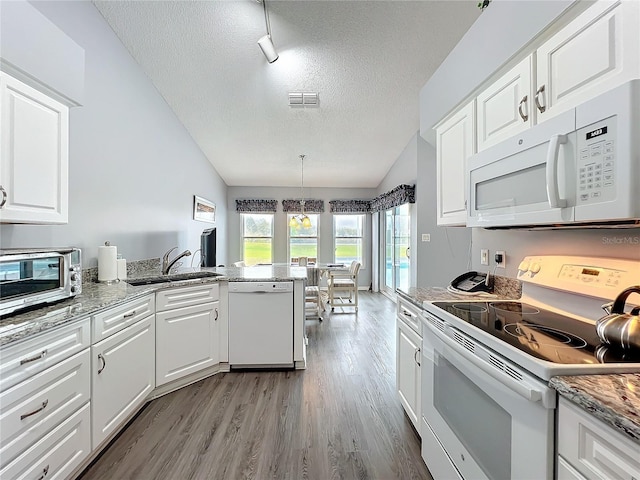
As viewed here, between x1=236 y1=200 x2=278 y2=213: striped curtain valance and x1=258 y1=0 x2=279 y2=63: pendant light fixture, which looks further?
x1=236 y1=200 x2=278 y2=213: striped curtain valance

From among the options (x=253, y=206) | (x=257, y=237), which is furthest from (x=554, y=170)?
(x=257, y=237)

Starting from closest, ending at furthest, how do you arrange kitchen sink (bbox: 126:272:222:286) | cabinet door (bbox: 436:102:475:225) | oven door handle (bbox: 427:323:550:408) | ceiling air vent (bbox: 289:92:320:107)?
oven door handle (bbox: 427:323:550:408), cabinet door (bbox: 436:102:475:225), kitchen sink (bbox: 126:272:222:286), ceiling air vent (bbox: 289:92:320:107)

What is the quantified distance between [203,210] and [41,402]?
4.18 meters

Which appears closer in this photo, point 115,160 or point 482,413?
point 482,413

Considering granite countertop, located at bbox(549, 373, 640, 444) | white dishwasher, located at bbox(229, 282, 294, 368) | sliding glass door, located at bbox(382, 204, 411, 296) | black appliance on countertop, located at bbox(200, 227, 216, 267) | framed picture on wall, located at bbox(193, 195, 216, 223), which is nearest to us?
granite countertop, located at bbox(549, 373, 640, 444)

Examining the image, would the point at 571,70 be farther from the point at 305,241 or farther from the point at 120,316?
the point at 305,241

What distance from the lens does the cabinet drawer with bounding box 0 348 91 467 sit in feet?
3.64

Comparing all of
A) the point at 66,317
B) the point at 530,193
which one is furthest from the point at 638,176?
the point at 66,317

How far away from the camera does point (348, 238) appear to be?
731 centimetres

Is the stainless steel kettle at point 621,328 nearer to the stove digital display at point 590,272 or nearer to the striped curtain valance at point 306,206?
the stove digital display at point 590,272

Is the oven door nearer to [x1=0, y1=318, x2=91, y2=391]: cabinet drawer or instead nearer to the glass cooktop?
the glass cooktop

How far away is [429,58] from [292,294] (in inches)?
110

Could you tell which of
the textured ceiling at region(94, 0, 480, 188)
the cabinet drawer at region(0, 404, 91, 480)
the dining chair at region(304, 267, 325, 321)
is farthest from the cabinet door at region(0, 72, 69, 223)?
the dining chair at region(304, 267, 325, 321)

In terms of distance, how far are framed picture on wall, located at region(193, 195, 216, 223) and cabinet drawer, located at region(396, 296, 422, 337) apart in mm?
3806
